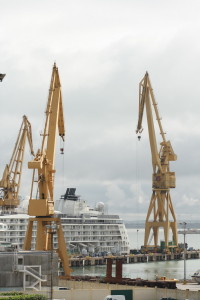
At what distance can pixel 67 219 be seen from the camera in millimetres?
131875

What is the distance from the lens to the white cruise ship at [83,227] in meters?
126

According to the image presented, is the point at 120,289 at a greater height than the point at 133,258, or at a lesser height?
lesser

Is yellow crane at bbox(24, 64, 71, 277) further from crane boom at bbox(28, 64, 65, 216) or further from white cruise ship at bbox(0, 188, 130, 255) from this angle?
white cruise ship at bbox(0, 188, 130, 255)

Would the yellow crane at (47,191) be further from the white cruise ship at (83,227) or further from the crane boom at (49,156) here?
the white cruise ship at (83,227)

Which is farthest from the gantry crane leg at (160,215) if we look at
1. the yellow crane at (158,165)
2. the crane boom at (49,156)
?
the crane boom at (49,156)

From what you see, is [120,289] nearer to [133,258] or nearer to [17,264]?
[17,264]

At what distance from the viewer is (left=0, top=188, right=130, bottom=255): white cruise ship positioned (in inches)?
4956

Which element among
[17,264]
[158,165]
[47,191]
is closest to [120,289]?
[17,264]

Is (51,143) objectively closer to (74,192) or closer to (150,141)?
(150,141)

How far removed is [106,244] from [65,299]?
93.4 m

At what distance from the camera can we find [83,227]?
132 metres

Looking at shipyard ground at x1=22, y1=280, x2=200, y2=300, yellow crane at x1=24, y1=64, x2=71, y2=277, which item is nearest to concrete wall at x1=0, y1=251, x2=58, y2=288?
shipyard ground at x1=22, y1=280, x2=200, y2=300

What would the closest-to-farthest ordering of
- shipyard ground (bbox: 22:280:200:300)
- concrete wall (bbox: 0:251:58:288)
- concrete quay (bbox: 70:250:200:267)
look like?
shipyard ground (bbox: 22:280:200:300)
concrete wall (bbox: 0:251:58:288)
concrete quay (bbox: 70:250:200:267)

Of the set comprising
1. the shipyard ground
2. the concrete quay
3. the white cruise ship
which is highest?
the white cruise ship
